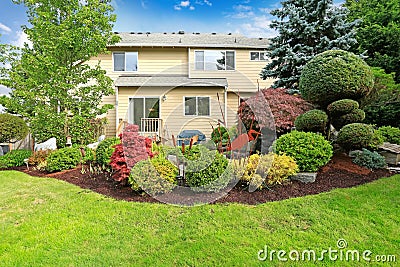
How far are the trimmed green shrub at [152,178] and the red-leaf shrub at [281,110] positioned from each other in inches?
113

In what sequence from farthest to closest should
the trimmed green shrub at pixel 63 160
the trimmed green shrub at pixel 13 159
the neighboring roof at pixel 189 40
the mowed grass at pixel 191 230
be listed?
the neighboring roof at pixel 189 40, the trimmed green shrub at pixel 13 159, the trimmed green shrub at pixel 63 160, the mowed grass at pixel 191 230

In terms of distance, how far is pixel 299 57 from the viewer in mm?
8398

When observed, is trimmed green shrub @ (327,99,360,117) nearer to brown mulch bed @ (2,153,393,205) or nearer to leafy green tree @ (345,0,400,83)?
brown mulch bed @ (2,153,393,205)

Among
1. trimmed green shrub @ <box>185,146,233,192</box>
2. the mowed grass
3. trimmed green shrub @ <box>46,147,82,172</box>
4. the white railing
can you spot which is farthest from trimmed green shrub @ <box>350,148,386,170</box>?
the white railing

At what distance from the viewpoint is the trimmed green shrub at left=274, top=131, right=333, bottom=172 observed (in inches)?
184

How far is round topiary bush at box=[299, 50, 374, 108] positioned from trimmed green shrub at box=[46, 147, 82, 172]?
575cm

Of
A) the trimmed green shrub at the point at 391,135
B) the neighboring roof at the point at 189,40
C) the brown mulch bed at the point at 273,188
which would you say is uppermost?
the neighboring roof at the point at 189,40

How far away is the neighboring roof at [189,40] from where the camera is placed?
1291 centimetres

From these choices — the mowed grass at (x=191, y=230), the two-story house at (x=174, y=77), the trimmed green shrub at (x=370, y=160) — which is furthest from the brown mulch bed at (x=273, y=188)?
the two-story house at (x=174, y=77)

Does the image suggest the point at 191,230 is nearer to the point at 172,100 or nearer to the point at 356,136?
the point at 356,136

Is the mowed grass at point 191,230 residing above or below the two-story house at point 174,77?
below

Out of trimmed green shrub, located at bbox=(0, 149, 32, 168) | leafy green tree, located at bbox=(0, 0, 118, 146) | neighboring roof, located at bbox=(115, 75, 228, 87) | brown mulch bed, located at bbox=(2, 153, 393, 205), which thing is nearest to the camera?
brown mulch bed, located at bbox=(2, 153, 393, 205)

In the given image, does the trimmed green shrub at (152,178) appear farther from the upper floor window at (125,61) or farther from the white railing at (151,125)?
the upper floor window at (125,61)

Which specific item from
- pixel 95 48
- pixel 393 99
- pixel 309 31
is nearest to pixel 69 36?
pixel 95 48
